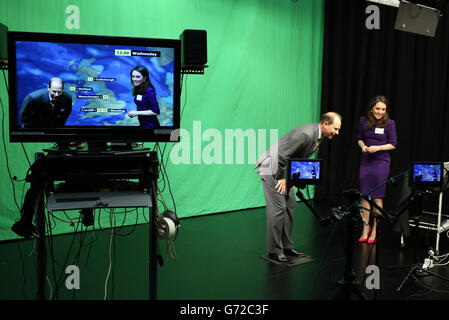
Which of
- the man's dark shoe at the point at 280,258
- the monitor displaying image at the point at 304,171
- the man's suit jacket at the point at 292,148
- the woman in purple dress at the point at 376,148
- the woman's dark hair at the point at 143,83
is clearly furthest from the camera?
the woman in purple dress at the point at 376,148

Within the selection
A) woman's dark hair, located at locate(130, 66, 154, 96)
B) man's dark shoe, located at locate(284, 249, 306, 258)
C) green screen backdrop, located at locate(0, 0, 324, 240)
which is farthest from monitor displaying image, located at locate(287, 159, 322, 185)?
green screen backdrop, located at locate(0, 0, 324, 240)

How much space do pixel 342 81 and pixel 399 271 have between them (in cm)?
385

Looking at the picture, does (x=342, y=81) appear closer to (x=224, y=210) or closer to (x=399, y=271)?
(x=224, y=210)

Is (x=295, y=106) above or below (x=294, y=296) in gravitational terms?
above

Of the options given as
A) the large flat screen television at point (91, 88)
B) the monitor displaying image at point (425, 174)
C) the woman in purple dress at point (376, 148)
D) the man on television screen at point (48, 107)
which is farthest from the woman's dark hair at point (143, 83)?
the woman in purple dress at point (376, 148)

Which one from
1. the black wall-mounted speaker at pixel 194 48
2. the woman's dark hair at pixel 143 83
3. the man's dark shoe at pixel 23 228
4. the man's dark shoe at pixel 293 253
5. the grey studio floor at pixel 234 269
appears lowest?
the grey studio floor at pixel 234 269

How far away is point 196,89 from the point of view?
536cm

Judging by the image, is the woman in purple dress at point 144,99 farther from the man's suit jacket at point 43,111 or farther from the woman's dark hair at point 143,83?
the man's suit jacket at point 43,111

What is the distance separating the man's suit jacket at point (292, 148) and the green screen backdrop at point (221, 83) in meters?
1.80

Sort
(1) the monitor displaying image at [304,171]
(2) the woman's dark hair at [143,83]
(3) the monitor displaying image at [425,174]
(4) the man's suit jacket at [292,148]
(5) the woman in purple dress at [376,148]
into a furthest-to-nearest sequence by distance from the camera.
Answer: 1. (5) the woman in purple dress at [376,148]
2. (4) the man's suit jacket at [292,148]
3. (2) the woman's dark hair at [143,83]
4. (3) the monitor displaying image at [425,174]
5. (1) the monitor displaying image at [304,171]

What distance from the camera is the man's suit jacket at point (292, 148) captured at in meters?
3.38

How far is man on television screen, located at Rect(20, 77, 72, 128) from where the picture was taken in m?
2.45

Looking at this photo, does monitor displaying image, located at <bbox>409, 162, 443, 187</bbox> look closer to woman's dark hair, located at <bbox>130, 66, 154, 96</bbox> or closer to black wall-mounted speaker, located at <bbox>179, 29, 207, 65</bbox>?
black wall-mounted speaker, located at <bbox>179, 29, 207, 65</bbox>
